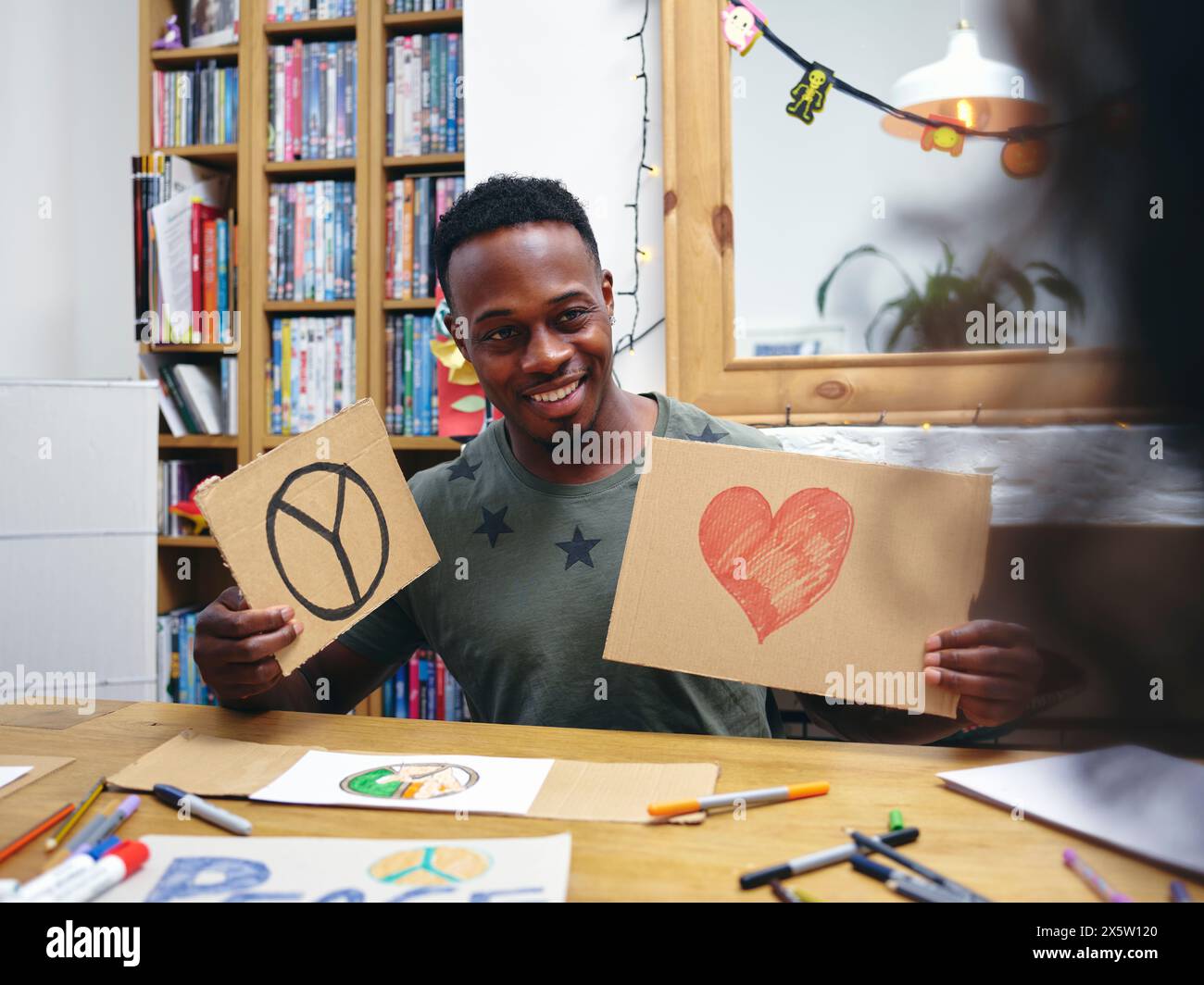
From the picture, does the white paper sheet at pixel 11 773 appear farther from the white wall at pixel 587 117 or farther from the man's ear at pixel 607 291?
the white wall at pixel 587 117

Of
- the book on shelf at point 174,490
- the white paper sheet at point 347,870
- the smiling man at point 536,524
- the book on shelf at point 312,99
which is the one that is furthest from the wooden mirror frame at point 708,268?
the book on shelf at point 174,490

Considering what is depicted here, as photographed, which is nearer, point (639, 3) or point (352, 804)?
point (352, 804)

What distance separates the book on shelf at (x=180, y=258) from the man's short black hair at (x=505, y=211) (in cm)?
121

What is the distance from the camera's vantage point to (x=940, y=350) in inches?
7.8

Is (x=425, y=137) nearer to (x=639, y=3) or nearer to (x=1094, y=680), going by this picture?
(x=639, y=3)

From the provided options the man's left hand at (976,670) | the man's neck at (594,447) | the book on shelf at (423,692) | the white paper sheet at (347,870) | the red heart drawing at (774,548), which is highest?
the man's neck at (594,447)

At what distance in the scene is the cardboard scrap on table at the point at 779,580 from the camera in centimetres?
75

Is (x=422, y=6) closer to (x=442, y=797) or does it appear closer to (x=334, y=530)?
(x=334, y=530)

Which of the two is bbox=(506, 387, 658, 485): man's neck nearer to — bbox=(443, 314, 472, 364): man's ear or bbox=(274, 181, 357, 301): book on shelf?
bbox=(443, 314, 472, 364): man's ear

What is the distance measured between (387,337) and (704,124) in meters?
0.90

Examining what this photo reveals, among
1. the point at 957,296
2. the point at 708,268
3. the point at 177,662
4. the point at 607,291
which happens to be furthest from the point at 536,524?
the point at 177,662
